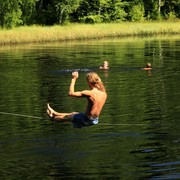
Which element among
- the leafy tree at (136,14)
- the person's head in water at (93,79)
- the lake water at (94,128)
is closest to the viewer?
the lake water at (94,128)

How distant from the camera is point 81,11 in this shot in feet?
302

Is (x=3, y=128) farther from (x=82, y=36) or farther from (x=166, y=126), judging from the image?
(x=82, y=36)

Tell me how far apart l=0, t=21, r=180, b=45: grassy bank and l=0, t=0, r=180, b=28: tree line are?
6847 millimetres

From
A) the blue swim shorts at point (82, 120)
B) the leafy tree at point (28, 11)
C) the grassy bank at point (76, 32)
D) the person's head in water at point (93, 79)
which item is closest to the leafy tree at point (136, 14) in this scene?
the grassy bank at point (76, 32)

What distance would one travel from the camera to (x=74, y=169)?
597 inches

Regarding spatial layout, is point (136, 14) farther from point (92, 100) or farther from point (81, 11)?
point (92, 100)

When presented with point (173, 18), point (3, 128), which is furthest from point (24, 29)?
point (3, 128)

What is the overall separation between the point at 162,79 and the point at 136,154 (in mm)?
18011

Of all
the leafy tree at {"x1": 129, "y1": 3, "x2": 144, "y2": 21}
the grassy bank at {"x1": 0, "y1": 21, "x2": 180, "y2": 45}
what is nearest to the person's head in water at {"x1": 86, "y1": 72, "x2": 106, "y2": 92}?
the grassy bank at {"x1": 0, "y1": 21, "x2": 180, "y2": 45}

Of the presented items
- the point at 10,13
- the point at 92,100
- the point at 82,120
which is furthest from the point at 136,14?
the point at 92,100

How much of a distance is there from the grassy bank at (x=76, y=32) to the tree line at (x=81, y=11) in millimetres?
6847

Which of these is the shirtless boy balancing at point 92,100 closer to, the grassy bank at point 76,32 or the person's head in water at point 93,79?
the person's head in water at point 93,79

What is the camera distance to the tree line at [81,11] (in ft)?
264

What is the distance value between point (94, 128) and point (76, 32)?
51920mm
